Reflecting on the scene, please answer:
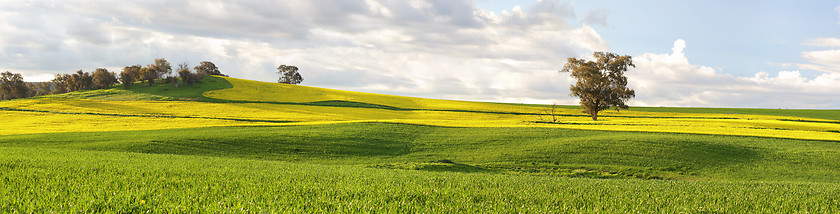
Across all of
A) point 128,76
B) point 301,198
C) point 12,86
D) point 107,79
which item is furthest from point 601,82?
point 12,86

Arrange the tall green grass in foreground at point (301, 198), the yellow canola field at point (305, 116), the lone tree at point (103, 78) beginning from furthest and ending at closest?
1. the lone tree at point (103, 78)
2. the yellow canola field at point (305, 116)
3. the tall green grass in foreground at point (301, 198)

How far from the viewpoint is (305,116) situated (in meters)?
66.1

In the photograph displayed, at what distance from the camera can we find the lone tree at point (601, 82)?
67.2 metres

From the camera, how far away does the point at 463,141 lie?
3997cm

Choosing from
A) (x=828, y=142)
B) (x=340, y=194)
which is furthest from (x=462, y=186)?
(x=828, y=142)

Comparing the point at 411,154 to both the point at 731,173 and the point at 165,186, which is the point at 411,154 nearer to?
the point at 731,173

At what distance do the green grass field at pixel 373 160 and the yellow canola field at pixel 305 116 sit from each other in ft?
1.47

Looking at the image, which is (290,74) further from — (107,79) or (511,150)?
(511,150)

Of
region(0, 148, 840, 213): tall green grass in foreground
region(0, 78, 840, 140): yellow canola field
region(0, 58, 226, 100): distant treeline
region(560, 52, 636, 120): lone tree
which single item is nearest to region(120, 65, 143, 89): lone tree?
region(0, 58, 226, 100): distant treeline

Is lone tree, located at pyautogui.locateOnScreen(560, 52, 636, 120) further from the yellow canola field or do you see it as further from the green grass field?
the green grass field

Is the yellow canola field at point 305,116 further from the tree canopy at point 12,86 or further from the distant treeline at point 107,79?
the tree canopy at point 12,86

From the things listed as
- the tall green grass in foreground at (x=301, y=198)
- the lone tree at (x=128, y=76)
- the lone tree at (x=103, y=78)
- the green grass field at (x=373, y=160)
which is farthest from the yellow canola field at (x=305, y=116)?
the tall green grass in foreground at (x=301, y=198)

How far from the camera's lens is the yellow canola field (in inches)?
1981

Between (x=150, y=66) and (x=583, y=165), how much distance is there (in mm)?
104328
